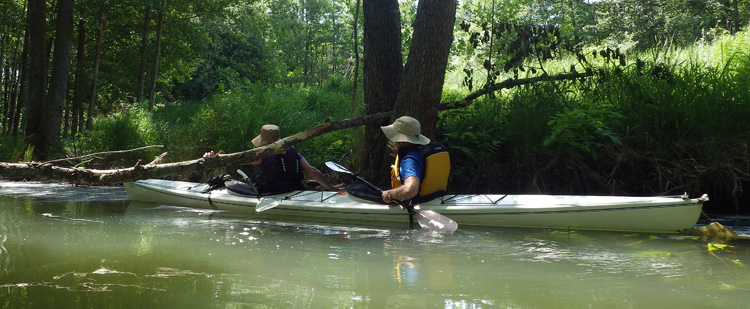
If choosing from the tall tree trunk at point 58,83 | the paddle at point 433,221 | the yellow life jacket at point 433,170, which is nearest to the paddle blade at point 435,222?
the paddle at point 433,221

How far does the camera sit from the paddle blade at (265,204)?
6602mm

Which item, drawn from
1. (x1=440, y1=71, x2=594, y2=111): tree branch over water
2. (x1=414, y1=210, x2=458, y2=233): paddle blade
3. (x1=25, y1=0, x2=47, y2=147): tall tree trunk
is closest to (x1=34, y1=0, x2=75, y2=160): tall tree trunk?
(x1=25, y1=0, x2=47, y2=147): tall tree trunk

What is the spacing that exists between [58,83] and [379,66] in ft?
29.9

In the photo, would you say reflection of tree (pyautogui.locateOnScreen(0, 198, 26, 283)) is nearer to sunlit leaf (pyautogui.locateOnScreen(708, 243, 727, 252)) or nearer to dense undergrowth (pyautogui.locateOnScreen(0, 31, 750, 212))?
dense undergrowth (pyautogui.locateOnScreen(0, 31, 750, 212))

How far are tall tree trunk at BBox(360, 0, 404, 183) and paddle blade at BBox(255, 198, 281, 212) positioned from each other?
152 cm

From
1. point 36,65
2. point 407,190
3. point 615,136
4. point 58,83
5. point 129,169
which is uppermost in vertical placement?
point 36,65

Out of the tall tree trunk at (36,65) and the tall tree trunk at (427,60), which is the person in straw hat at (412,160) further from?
the tall tree trunk at (36,65)

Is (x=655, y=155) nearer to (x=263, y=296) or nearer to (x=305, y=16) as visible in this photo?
(x=263, y=296)

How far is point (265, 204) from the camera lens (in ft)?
22.0

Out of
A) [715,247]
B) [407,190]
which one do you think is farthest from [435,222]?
[715,247]

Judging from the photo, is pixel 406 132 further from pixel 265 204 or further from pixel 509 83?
pixel 509 83

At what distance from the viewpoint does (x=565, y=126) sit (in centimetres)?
661

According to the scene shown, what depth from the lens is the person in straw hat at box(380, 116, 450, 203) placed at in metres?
5.54

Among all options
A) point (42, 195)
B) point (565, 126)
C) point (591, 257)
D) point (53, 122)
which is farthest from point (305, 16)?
point (591, 257)
